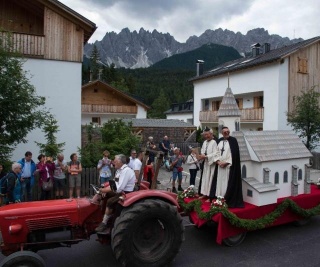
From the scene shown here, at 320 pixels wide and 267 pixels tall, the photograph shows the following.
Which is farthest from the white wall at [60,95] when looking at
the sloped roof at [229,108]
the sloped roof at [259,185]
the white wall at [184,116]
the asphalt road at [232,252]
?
the white wall at [184,116]

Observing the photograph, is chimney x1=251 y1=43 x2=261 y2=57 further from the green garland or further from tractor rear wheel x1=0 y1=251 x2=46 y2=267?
tractor rear wheel x1=0 y1=251 x2=46 y2=267

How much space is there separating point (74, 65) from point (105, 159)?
5820 millimetres

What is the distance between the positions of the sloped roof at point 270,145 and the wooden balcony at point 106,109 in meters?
26.9

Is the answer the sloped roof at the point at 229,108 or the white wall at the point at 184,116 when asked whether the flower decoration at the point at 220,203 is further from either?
the white wall at the point at 184,116

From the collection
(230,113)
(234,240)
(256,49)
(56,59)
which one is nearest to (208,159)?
(234,240)

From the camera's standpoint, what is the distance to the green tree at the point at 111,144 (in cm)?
1204

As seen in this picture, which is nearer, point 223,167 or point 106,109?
point 223,167

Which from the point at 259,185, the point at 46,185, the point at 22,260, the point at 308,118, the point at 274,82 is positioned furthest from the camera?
the point at 274,82

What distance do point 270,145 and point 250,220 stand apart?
1.88 metres

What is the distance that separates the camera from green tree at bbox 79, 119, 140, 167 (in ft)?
39.5

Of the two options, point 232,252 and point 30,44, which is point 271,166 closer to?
point 232,252

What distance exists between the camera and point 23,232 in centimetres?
464

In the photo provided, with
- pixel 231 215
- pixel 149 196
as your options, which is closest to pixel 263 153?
pixel 231 215

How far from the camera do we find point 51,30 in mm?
13227
